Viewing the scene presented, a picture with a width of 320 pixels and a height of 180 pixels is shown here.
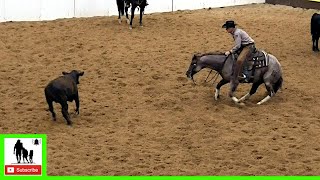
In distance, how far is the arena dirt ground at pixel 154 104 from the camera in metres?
8.83

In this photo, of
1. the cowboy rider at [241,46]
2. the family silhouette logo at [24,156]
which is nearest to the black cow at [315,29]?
the cowboy rider at [241,46]

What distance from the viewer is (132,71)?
13719 millimetres

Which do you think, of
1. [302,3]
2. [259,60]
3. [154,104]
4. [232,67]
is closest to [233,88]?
[232,67]

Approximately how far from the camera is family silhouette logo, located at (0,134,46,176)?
764 cm

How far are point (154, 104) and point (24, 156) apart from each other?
4088 millimetres

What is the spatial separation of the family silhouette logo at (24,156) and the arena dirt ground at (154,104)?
14.3 inches

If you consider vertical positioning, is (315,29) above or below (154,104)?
above

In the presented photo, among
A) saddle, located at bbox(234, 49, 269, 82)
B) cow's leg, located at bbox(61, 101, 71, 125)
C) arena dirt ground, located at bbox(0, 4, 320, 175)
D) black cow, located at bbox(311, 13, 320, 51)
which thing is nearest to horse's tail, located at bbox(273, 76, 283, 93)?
arena dirt ground, located at bbox(0, 4, 320, 175)

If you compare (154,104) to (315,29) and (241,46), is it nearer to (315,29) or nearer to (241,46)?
(241,46)

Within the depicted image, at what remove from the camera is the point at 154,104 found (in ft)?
37.9

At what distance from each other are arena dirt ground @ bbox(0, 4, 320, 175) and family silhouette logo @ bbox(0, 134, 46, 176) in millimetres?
363

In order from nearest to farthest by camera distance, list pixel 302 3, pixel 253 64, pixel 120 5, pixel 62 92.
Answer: pixel 62 92 → pixel 253 64 → pixel 120 5 → pixel 302 3

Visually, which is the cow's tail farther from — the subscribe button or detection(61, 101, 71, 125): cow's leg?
the subscribe button

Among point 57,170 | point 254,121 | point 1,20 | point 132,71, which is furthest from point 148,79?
point 1,20
